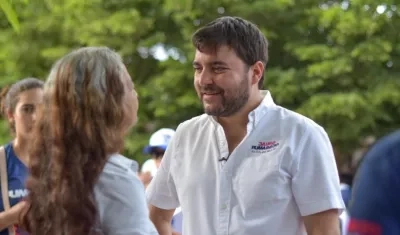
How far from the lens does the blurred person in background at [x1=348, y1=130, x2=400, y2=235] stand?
5.32ft

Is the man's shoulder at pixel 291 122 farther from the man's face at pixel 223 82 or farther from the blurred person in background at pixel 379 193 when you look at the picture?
the blurred person in background at pixel 379 193

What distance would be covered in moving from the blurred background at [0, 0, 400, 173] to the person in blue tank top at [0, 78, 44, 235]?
728cm

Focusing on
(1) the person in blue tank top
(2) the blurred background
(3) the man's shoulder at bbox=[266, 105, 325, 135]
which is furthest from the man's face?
(2) the blurred background

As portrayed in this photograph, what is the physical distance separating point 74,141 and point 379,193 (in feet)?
3.40

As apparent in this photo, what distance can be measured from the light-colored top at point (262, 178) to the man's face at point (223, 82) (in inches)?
3.8

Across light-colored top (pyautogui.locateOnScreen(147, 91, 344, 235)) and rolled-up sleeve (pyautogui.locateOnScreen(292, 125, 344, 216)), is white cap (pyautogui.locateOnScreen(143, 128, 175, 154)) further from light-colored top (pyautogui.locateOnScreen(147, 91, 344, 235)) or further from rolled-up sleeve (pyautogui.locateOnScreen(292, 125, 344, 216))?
rolled-up sleeve (pyautogui.locateOnScreen(292, 125, 344, 216))

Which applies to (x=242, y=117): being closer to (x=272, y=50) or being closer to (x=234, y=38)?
(x=234, y=38)

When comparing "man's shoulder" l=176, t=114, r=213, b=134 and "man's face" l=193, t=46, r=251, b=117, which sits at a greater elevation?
"man's face" l=193, t=46, r=251, b=117

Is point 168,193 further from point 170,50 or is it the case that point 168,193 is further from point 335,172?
point 170,50

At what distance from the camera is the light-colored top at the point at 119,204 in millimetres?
2346

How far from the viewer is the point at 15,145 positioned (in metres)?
4.18

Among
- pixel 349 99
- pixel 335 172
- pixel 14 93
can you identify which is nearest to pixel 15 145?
pixel 14 93

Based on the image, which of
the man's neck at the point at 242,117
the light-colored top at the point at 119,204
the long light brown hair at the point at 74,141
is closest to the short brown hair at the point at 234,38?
the man's neck at the point at 242,117

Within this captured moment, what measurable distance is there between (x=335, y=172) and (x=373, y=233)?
1.48 m
